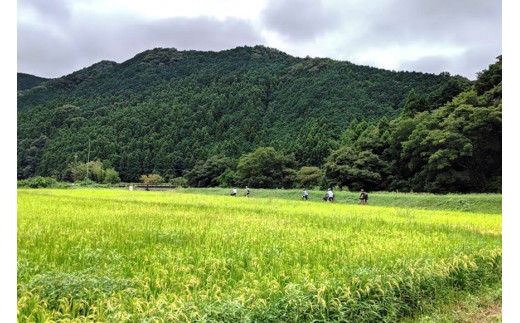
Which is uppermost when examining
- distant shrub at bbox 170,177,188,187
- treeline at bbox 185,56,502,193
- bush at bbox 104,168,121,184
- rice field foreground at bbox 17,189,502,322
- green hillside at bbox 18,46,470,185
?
green hillside at bbox 18,46,470,185

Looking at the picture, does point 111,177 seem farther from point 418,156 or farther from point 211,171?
point 418,156

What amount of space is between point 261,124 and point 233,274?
233ft

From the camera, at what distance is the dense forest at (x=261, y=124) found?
30.9 m

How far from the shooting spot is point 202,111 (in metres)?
86.3

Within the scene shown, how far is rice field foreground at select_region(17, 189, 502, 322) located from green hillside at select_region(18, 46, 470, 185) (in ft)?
133

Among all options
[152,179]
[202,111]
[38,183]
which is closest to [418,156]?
[38,183]

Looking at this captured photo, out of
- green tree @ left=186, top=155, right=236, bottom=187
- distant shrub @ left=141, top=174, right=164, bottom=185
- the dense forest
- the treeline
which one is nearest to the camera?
the treeline

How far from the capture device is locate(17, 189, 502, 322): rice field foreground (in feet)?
11.6

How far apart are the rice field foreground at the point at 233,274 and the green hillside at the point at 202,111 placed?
40432 mm

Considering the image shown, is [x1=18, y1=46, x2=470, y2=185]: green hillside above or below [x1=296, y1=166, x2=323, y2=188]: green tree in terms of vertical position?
above

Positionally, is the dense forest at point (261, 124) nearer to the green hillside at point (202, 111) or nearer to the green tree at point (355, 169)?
the green tree at point (355, 169)

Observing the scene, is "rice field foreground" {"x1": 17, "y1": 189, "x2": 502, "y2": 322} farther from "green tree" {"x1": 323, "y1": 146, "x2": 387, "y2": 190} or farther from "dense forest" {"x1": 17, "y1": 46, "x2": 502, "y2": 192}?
"green tree" {"x1": 323, "y1": 146, "x2": 387, "y2": 190}

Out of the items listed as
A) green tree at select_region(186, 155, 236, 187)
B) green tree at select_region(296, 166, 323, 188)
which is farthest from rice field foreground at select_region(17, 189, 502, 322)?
green tree at select_region(186, 155, 236, 187)

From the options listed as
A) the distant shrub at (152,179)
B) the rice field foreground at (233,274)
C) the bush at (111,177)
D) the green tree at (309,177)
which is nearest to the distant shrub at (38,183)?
the bush at (111,177)
